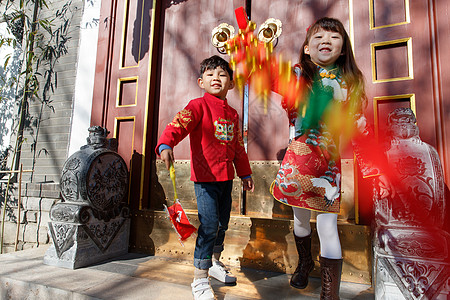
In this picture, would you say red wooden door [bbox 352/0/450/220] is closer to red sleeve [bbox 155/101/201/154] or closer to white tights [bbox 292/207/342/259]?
white tights [bbox 292/207/342/259]

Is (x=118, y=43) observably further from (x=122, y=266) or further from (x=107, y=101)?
(x=122, y=266)

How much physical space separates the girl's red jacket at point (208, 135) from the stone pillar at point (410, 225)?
96 centimetres

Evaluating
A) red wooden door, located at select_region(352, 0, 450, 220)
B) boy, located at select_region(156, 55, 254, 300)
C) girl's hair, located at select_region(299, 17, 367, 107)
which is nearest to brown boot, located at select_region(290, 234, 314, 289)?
boy, located at select_region(156, 55, 254, 300)

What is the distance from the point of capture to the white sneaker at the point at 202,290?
1511 millimetres

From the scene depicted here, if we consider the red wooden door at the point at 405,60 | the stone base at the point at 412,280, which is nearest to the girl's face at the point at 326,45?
the red wooden door at the point at 405,60

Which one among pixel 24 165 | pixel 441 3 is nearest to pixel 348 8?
pixel 441 3

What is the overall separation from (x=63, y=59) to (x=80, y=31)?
419 mm

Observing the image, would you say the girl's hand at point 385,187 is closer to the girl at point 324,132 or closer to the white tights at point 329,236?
the girl at point 324,132

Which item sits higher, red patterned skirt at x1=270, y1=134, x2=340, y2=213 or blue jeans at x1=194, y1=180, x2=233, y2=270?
red patterned skirt at x1=270, y1=134, x2=340, y2=213

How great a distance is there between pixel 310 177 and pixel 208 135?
693mm

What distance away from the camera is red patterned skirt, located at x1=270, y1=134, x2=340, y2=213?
1470 mm

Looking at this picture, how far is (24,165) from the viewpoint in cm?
336

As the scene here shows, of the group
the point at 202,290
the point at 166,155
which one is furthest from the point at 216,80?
the point at 202,290

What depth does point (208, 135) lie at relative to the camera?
68.4 inches
